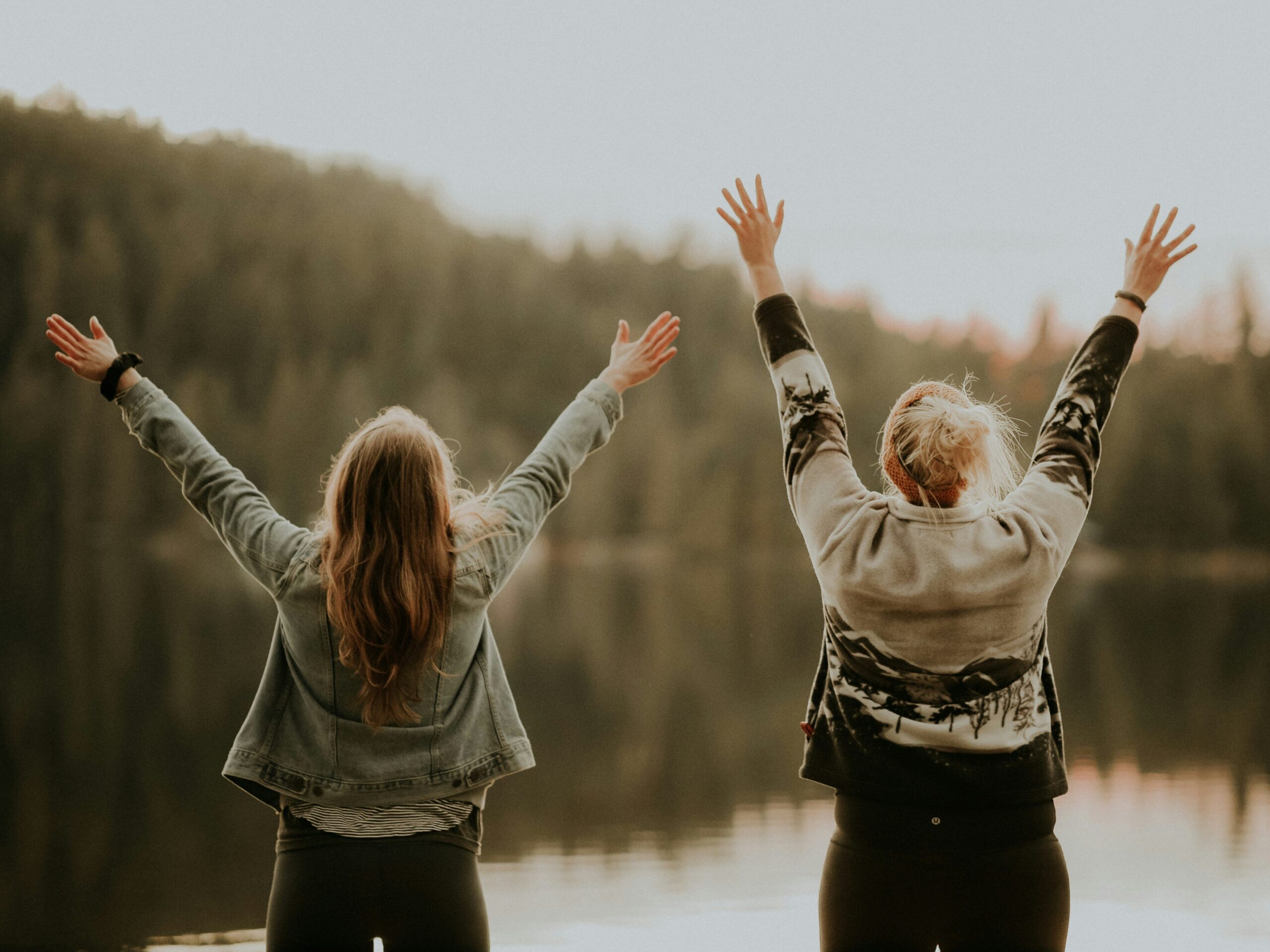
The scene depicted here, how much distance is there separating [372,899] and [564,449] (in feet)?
3.02

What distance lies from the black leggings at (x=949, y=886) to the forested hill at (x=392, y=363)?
Answer: 126 feet

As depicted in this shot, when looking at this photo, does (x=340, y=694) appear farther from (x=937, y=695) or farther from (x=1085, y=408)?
(x=1085, y=408)

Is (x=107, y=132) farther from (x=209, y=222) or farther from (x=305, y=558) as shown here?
(x=305, y=558)

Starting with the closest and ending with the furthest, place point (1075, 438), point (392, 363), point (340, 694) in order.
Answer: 1. point (340, 694)
2. point (1075, 438)
3. point (392, 363)

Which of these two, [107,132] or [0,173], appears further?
[107,132]

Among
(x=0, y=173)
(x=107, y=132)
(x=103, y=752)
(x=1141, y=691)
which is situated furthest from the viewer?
(x=107, y=132)

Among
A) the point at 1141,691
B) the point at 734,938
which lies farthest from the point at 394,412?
the point at 1141,691

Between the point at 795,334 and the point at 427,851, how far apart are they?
1.16m

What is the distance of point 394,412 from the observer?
235cm

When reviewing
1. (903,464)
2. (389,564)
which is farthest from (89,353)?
(903,464)

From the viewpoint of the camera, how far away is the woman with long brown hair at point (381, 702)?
6.96 ft

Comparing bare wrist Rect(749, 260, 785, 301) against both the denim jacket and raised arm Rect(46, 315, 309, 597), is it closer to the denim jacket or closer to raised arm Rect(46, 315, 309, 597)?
the denim jacket

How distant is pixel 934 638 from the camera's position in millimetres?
2160

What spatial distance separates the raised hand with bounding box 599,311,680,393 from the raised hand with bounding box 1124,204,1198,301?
0.97 meters
